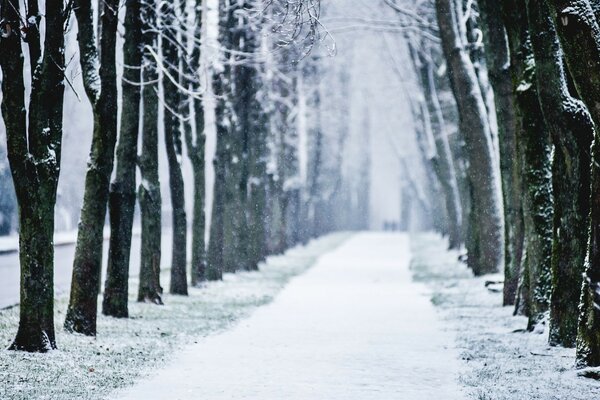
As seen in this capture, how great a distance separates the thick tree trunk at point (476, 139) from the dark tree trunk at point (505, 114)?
4.88 metres

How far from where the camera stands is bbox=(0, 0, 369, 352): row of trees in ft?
37.2

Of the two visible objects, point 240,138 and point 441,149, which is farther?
point 441,149

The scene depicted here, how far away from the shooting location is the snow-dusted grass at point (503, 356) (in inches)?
364

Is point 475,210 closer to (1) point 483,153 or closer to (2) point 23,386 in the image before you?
(1) point 483,153

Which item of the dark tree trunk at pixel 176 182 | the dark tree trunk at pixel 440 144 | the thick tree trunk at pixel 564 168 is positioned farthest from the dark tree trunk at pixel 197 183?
the dark tree trunk at pixel 440 144

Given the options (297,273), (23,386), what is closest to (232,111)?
(297,273)

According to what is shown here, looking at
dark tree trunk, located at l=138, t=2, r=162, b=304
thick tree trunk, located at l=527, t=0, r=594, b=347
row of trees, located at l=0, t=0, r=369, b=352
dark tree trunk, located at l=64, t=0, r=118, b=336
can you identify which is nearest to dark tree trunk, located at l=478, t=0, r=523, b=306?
row of trees, located at l=0, t=0, r=369, b=352

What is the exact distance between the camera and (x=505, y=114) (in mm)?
17922

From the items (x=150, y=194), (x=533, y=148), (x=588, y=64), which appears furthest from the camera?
(x=150, y=194)

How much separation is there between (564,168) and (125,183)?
7546 millimetres

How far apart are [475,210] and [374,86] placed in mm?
44794

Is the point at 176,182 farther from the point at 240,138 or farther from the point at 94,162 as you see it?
the point at 240,138

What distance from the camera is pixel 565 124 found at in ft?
36.7

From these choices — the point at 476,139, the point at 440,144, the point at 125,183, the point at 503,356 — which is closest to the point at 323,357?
the point at 503,356
